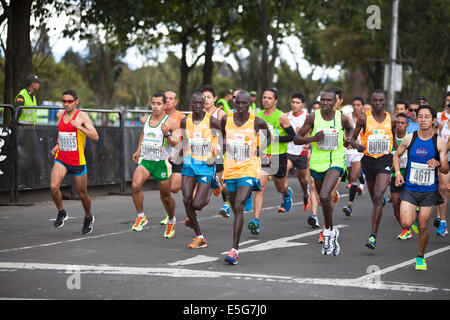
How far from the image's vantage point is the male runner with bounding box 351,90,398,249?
31.3 feet

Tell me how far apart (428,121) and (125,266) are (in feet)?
12.3

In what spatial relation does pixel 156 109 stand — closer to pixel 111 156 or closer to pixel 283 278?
pixel 283 278

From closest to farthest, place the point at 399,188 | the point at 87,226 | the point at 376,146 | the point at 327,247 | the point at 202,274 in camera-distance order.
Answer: the point at 202,274, the point at 327,247, the point at 376,146, the point at 87,226, the point at 399,188

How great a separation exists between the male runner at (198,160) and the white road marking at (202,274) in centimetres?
147

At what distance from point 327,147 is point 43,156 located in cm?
665

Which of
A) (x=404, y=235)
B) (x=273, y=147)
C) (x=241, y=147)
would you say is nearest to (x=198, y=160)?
(x=241, y=147)

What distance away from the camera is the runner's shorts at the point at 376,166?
9.69 m

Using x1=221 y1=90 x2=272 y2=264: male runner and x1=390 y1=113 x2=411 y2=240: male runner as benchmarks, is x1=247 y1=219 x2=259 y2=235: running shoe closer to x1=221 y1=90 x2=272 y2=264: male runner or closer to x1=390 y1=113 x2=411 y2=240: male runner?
x1=221 y1=90 x2=272 y2=264: male runner

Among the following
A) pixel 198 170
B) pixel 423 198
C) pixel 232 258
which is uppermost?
pixel 198 170

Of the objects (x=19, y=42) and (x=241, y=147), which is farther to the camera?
(x=19, y=42)

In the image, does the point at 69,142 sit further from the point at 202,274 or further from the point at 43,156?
the point at 43,156

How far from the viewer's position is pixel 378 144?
9.89 metres

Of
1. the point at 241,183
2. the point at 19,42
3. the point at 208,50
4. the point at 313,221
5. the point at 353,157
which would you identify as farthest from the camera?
the point at 208,50

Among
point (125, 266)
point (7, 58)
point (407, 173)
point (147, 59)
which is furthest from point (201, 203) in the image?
point (147, 59)
